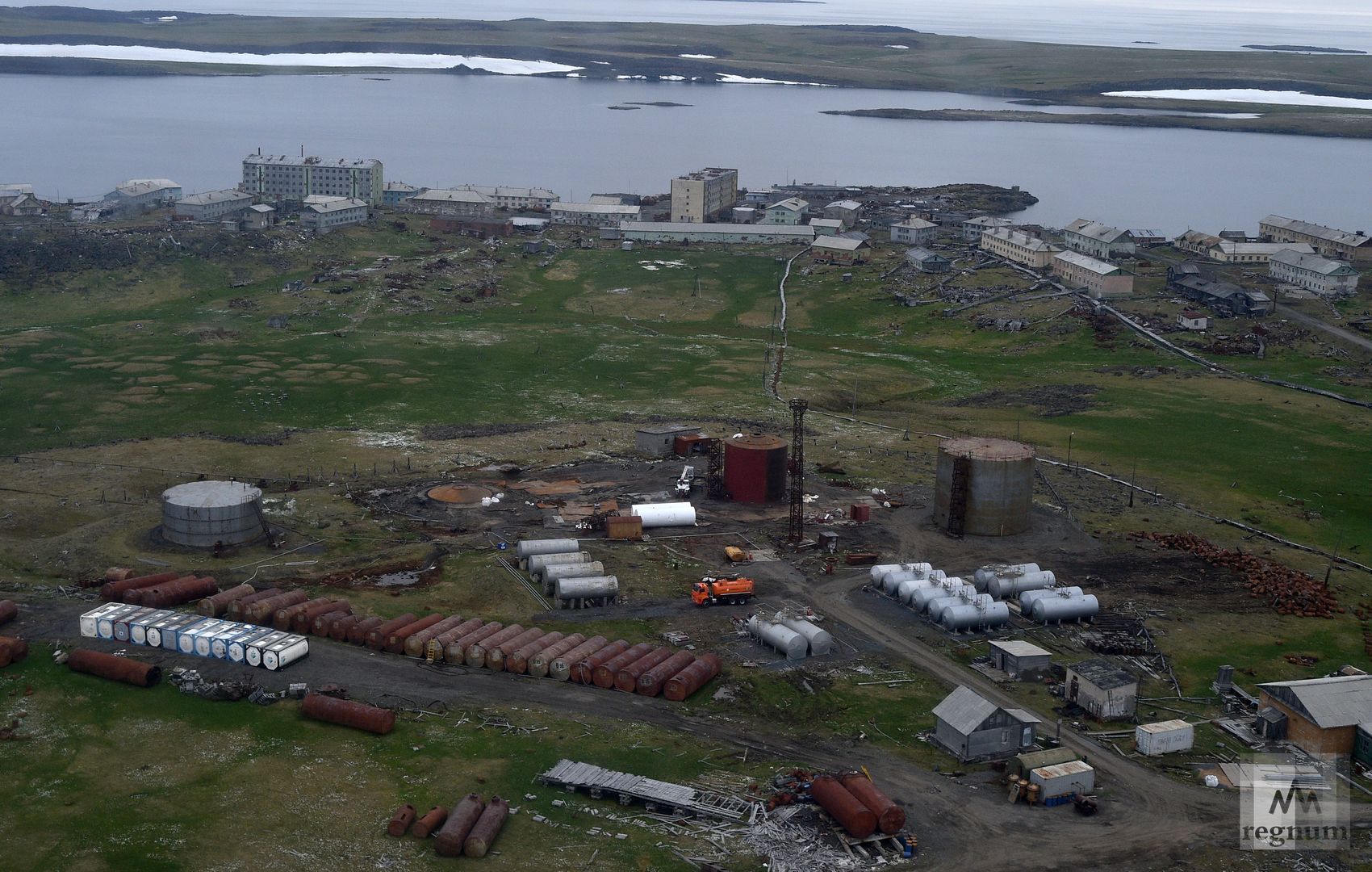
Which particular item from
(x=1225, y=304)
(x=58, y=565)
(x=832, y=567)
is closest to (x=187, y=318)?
(x=58, y=565)

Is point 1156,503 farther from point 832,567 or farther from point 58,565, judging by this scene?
point 58,565

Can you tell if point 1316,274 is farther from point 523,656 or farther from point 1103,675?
point 523,656

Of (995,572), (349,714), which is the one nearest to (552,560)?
(349,714)

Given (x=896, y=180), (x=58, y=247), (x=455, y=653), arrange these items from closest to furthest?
(x=455, y=653) → (x=58, y=247) → (x=896, y=180)

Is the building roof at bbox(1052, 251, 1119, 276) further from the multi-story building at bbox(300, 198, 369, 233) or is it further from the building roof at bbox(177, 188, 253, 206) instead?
the building roof at bbox(177, 188, 253, 206)

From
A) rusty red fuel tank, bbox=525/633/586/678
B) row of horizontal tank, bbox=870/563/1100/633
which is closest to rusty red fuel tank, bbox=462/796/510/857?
rusty red fuel tank, bbox=525/633/586/678
